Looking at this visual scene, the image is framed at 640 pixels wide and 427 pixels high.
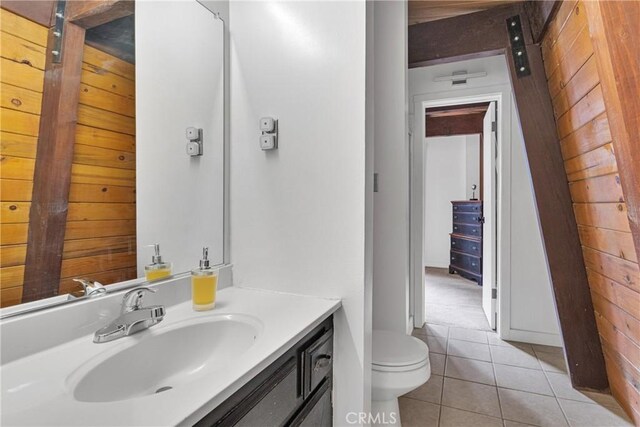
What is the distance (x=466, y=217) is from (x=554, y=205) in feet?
10.3

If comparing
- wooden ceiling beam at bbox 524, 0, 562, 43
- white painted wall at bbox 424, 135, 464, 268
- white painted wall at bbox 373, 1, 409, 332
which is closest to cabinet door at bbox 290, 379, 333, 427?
white painted wall at bbox 373, 1, 409, 332

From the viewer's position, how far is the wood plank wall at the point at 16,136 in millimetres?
799

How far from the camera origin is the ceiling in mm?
2016

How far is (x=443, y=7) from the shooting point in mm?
2109

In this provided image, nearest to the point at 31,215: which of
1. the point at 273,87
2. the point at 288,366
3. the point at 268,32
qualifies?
the point at 288,366

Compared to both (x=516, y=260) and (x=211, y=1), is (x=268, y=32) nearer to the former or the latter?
(x=211, y=1)

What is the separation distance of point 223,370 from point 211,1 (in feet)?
4.63

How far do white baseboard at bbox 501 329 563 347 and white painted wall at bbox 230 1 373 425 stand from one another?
2.05m

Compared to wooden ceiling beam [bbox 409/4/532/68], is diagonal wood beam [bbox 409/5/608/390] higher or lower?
lower

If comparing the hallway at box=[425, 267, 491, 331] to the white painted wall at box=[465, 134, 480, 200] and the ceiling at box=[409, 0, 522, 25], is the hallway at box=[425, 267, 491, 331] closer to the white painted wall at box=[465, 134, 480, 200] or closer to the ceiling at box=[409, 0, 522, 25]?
the white painted wall at box=[465, 134, 480, 200]

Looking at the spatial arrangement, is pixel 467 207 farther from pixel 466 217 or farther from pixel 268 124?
pixel 268 124

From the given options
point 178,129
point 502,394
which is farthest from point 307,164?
point 502,394

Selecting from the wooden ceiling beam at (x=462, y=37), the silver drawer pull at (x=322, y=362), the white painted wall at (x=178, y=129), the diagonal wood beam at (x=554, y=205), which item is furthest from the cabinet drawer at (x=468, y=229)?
the white painted wall at (x=178, y=129)

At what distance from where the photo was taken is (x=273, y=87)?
1.33 metres
